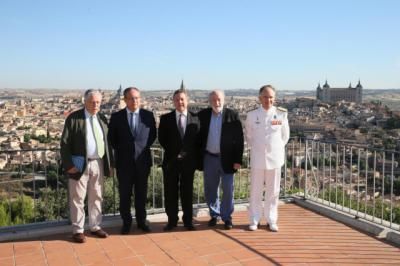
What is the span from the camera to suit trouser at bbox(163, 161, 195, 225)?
5.05 m

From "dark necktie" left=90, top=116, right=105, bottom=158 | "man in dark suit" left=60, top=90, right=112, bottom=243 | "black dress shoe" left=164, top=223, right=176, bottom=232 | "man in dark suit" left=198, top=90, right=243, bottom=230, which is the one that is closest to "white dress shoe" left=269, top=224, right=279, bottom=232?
"man in dark suit" left=198, top=90, right=243, bottom=230

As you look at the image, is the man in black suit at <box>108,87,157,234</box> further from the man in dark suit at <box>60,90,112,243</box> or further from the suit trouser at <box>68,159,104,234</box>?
the suit trouser at <box>68,159,104,234</box>

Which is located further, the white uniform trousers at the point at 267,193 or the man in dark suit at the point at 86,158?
the white uniform trousers at the point at 267,193

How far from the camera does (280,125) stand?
16.6 feet

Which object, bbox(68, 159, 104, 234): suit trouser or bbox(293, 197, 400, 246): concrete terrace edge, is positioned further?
bbox(293, 197, 400, 246): concrete terrace edge

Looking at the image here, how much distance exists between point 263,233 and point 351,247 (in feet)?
3.23

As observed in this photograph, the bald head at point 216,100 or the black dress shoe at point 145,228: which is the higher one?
the bald head at point 216,100

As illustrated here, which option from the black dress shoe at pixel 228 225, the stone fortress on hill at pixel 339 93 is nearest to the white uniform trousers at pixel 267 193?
the black dress shoe at pixel 228 225

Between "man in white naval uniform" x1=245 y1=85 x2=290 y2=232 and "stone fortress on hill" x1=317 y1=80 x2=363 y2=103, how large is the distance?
12104 cm

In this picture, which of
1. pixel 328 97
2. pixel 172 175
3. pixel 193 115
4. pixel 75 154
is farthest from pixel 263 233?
pixel 328 97

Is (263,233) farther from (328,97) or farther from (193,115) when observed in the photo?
(328,97)

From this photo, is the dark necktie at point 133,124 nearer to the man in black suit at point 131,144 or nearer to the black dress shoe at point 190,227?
the man in black suit at point 131,144

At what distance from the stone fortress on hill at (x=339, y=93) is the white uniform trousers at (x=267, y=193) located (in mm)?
120992

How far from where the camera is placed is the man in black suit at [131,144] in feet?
15.8
